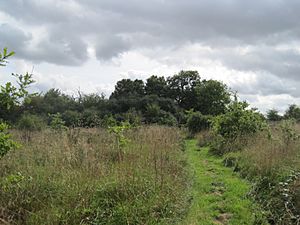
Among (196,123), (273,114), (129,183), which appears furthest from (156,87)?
(129,183)

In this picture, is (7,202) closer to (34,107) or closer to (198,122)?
(198,122)

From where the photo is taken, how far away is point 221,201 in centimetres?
598

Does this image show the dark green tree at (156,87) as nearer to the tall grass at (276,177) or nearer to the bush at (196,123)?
the bush at (196,123)

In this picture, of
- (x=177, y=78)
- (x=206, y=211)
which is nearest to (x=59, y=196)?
(x=206, y=211)

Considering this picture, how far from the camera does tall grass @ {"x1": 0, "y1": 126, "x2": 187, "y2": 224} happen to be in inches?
179

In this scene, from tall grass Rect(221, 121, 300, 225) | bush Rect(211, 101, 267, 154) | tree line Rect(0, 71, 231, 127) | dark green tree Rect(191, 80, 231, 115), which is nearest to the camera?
tall grass Rect(221, 121, 300, 225)

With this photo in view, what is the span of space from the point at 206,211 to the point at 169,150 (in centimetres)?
320

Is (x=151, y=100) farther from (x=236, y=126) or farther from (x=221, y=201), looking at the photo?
(x=221, y=201)

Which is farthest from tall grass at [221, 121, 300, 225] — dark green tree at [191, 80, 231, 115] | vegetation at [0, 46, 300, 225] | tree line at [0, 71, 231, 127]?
dark green tree at [191, 80, 231, 115]

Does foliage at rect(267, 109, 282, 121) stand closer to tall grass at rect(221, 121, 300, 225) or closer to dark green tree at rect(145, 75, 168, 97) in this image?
dark green tree at rect(145, 75, 168, 97)

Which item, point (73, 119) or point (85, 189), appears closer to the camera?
point (85, 189)

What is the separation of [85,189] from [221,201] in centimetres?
281

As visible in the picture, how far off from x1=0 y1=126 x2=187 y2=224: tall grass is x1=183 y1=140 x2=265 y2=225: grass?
1.14ft

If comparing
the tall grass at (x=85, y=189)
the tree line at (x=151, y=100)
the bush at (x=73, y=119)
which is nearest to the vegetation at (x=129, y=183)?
the tall grass at (x=85, y=189)
